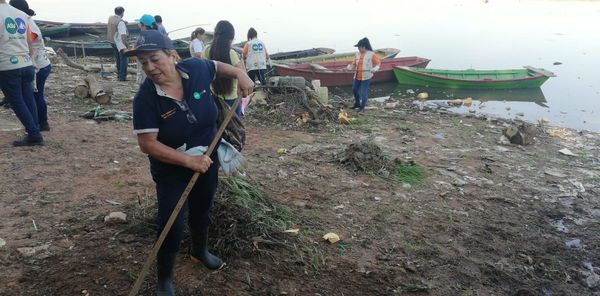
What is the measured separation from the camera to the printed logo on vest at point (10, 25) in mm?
4562

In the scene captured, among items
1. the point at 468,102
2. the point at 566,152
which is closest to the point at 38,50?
the point at 566,152

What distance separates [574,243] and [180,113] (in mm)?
4164

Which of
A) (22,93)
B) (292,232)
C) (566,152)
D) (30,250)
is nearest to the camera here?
(30,250)

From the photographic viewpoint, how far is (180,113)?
7.73 ft

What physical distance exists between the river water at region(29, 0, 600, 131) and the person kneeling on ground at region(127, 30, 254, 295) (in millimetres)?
10477

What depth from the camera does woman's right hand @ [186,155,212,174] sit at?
7.82 ft

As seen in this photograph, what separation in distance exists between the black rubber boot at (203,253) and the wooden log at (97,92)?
5.76 metres

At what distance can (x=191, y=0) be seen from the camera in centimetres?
4266

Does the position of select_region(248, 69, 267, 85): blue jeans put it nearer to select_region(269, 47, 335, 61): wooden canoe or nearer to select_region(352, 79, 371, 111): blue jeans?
select_region(352, 79, 371, 111): blue jeans

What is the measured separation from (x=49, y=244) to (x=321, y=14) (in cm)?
3399

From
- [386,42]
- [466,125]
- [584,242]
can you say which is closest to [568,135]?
[466,125]

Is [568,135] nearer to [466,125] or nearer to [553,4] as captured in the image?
[466,125]

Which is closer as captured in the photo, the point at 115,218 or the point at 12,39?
the point at 115,218

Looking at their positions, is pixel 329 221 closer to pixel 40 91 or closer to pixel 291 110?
pixel 40 91
